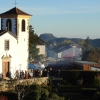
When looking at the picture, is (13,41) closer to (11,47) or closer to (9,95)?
(11,47)

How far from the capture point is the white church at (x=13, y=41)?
183 feet

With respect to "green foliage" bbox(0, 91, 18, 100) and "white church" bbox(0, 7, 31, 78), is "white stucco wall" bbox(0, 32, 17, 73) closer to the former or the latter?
"white church" bbox(0, 7, 31, 78)

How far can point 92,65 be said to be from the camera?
71.0 m

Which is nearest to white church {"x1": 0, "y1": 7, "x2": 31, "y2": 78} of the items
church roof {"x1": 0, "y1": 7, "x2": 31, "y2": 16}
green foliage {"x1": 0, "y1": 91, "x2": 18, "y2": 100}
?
church roof {"x1": 0, "y1": 7, "x2": 31, "y2": 16}

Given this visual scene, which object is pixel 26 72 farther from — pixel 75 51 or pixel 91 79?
pixel 75 51

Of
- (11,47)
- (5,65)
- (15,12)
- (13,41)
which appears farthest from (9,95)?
(15,12)

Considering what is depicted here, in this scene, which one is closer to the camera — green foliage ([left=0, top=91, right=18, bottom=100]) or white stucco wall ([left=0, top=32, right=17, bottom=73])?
green foliage ([left=0, top=91, right=18, bottom=100])

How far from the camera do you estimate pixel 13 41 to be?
188 feet

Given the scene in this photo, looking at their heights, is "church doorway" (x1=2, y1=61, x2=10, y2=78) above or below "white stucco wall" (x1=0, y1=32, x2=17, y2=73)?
below

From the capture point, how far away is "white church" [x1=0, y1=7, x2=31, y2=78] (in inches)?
2195

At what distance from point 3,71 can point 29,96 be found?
41.8ft

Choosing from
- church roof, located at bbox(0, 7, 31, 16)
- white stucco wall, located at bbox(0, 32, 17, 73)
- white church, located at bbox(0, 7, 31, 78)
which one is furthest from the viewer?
church roof, located at bbox(0, 7, 31, 16)

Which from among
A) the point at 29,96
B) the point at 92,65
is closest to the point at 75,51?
the point at 92,65

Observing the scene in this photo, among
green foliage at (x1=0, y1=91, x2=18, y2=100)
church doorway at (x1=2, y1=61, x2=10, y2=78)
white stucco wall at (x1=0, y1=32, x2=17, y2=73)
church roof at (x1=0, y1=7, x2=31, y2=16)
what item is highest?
church roof at (x1=0, y1=7, x2=31, y2=16)
